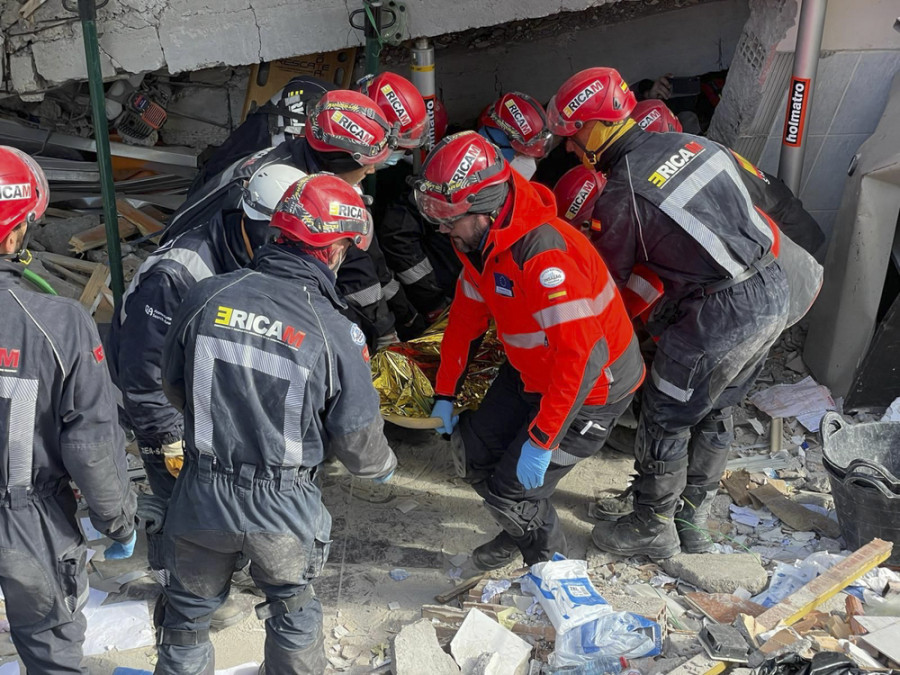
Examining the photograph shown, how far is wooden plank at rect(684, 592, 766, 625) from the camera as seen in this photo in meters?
4.01

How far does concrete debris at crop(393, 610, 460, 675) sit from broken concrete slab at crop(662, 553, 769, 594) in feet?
4.28

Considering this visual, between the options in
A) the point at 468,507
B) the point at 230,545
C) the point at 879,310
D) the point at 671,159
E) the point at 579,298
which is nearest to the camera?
the point at 230,545

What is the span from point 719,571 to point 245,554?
90.9 inches

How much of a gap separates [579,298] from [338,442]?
114 centimetres

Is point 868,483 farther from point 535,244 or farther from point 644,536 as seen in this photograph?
point 535,244

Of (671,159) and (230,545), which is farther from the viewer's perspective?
(671,159)

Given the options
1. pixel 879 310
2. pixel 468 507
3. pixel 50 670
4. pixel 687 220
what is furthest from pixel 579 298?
pixel 879 310

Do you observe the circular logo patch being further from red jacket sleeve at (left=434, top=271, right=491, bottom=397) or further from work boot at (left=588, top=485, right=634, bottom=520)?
work boot at (left=588, top=485, right=634, bottom=520)

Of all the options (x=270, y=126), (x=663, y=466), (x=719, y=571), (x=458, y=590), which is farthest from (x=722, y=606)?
(x=270, y=126)

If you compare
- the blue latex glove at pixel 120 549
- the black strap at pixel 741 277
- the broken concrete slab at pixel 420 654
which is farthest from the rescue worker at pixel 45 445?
the black strap at pixel 741 277

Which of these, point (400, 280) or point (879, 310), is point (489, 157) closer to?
point (400, 280)

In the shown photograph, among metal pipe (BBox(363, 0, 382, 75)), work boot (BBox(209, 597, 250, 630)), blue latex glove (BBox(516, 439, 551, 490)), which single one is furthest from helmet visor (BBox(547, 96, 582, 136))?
work boot (BBox(209, 597, 250, 630))

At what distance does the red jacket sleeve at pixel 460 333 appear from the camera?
14.3 feet

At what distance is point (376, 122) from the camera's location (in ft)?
14.4
